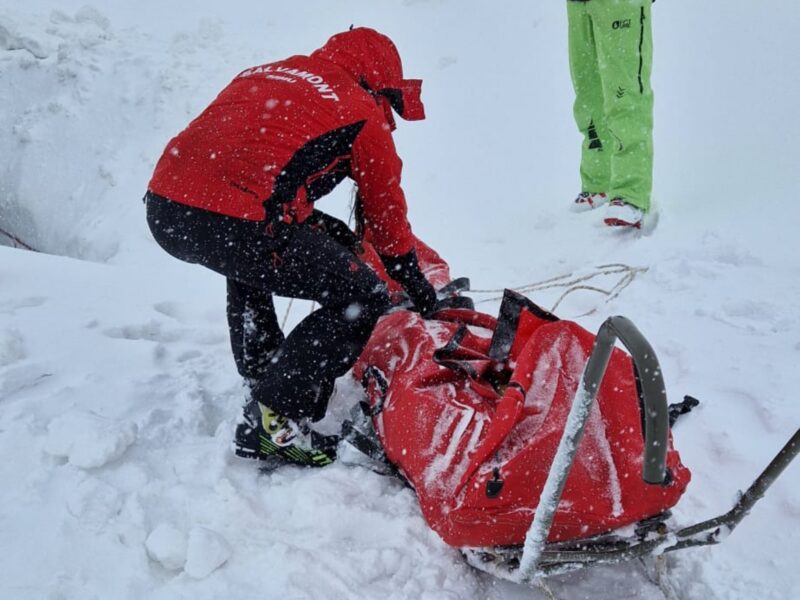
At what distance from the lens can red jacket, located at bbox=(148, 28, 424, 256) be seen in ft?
5.89

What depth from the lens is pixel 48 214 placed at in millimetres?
5992

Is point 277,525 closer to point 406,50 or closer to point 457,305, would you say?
point 457,305

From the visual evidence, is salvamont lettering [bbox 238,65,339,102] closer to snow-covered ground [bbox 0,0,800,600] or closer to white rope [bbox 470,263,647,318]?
snow-covered ground [bbox 0,0,800,600]

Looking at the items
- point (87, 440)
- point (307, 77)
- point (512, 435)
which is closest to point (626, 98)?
point (307, 77)

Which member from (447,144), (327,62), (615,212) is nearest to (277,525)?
(327,62)

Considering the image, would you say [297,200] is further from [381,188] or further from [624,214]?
[624,214]

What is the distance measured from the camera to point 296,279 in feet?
6.23

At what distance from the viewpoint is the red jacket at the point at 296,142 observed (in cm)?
179

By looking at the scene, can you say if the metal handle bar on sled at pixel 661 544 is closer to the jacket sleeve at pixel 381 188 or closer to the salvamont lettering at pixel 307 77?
the jacket sleeve at pixel 381 188

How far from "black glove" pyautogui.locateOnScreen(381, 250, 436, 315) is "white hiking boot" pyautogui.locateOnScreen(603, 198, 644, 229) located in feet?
5.08

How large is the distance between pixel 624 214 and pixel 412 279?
1.68 metres

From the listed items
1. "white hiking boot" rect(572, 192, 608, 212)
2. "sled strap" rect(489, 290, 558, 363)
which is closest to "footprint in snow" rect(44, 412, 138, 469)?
"sled strap" rect(489, 290, 558, 363)

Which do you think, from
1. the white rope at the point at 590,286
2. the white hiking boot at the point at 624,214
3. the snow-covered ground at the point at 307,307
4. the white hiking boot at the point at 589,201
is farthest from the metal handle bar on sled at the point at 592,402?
the white hiking boot at the point at 589,201

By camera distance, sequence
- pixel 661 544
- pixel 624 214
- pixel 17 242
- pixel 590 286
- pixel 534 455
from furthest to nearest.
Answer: pixel 17 242
pixel 624 214
pixel 590 286
pixel 534 455
pixel 661 544
